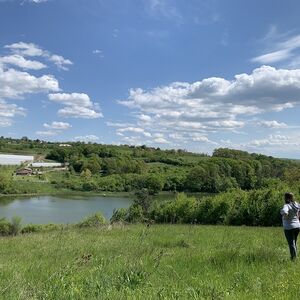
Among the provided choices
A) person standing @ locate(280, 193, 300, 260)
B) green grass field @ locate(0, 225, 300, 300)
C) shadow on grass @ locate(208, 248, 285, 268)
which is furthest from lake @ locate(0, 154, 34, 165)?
green grass field @ locate(0, 225, 300, 300)

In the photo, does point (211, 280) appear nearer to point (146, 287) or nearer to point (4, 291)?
point (146, 287)

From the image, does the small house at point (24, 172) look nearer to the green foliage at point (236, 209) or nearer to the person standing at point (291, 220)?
the green foliage at point (236, 209)

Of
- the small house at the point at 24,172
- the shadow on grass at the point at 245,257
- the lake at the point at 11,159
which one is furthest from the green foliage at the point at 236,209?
the lake at the point at 11,159

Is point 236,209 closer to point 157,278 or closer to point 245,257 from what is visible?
point 245,257

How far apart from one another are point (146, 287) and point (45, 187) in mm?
142036

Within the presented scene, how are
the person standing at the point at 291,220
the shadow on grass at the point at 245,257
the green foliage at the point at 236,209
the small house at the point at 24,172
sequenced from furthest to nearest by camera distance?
the small house at the point at 24,172 < the green foliage at the point at 236,209 < the person standing at the point at 291,220 < the shadow on grass at the point at 245,257

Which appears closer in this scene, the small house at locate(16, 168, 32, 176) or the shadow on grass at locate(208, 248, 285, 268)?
the shadow on grass at locate(208, 248, 285, 268)

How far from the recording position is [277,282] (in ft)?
21.5

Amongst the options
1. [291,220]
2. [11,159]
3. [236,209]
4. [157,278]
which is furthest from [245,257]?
[11,159]

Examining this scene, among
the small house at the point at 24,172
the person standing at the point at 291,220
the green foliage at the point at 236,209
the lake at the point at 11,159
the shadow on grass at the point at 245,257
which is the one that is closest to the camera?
the shadow on grass at the point at 245,257

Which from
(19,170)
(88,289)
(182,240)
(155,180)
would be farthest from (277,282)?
(19,170)

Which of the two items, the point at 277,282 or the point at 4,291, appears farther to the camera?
the point at 277,282

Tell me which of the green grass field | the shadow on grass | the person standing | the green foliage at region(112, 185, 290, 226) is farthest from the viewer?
the green foliage at region(112, 185, 290, 226)

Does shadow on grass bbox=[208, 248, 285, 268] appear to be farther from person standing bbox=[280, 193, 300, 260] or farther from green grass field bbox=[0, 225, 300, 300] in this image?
person standing bbox=[280, 193, 300, 260]
